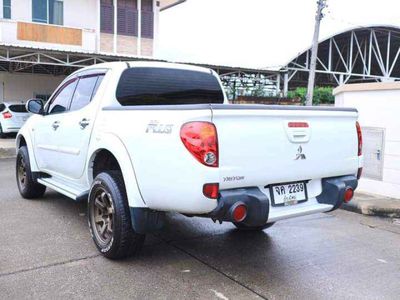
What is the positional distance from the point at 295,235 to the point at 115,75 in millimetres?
2773

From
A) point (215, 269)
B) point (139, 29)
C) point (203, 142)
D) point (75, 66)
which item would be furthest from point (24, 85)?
point (203, 142)

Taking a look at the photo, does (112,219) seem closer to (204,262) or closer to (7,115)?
(204,262)

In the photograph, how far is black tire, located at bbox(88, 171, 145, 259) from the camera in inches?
163

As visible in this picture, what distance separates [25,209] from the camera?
20.7ft

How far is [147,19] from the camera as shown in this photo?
23.8 meters

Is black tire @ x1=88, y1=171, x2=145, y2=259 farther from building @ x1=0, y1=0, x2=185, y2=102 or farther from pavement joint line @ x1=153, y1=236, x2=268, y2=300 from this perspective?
building @ x1=0, y1=0, x2=185, y2=102

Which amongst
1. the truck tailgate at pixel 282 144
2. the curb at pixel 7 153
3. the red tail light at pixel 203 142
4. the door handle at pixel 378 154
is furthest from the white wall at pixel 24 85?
the red tail light at pixel 203 142

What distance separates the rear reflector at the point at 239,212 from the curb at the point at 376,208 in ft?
12.4

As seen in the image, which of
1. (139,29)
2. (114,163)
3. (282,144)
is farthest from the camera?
(139,29)

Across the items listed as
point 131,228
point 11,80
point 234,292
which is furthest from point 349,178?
point 11,80

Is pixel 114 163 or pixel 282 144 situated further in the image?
pixel 114 163

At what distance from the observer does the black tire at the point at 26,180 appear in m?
6.65

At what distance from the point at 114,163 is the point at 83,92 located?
1.18m

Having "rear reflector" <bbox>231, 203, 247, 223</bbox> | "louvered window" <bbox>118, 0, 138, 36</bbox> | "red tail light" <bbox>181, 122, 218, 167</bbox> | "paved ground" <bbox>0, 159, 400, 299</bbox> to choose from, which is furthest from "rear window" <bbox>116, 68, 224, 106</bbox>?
"louvered window" <bbox>118, 0, 138, 36</bbox>
